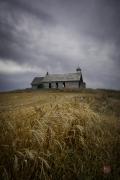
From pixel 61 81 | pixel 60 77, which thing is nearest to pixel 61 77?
pixel 60 77

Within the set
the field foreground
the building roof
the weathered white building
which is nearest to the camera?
the field foreground

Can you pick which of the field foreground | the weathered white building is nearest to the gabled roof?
the weathered white building

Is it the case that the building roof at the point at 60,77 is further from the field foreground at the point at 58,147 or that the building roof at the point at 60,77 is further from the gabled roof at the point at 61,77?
the field foreground at the point at 58,147

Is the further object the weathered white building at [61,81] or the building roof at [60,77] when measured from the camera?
the building roof at [60,77]

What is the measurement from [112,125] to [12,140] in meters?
2.71

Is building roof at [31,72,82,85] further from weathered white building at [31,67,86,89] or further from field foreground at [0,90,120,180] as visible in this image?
field foreground at [0,90,120,180]

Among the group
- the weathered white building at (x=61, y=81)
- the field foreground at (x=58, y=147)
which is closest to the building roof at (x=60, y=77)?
the weathered white building at (x=61, y=81)

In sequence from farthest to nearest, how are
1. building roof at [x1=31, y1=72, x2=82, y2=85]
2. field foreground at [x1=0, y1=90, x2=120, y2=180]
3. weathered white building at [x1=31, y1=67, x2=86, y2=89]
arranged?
building roof at [x1=31, y1=72, x2=82, y2=85]
weathered white building at [x1=31, y1=67, x2=86, y2=89]
field foreground at [x1=0, y1=90, x2=120, y2=180]

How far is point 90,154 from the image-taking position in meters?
3.54

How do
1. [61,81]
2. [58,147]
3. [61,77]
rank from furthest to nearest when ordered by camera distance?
1. [61,77]
2. [61,81]
3. [58,147]

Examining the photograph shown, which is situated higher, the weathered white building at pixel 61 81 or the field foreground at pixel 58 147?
the weathered white building at pixel 61 81

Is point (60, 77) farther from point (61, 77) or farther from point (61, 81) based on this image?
point (61, 81)

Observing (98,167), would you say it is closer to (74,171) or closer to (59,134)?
(74,171)

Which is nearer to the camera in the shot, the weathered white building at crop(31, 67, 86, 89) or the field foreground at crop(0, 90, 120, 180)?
the field foreground at crop(0, 90, 120, 180)
